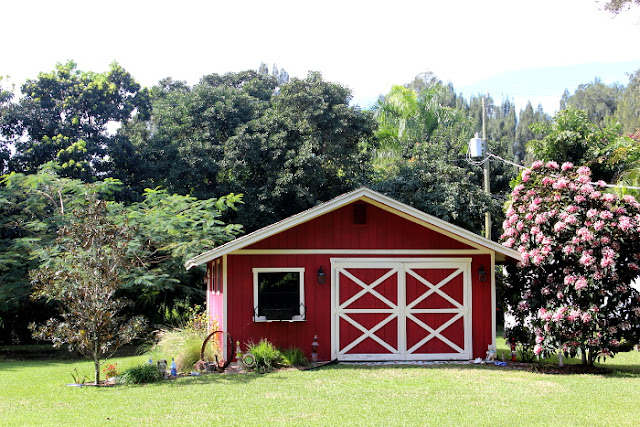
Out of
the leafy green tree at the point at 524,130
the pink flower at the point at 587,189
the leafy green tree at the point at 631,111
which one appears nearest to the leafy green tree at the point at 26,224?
the pink flower at the point at 587,189

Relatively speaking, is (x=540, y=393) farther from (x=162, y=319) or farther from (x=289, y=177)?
(x=289, y=177)

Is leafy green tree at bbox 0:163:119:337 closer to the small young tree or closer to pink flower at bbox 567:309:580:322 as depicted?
the small young tree

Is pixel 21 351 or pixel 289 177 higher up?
pixel 289 177

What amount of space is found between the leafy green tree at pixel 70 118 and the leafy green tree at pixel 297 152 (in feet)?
16.5

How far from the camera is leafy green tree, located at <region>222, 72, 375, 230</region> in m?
24.1

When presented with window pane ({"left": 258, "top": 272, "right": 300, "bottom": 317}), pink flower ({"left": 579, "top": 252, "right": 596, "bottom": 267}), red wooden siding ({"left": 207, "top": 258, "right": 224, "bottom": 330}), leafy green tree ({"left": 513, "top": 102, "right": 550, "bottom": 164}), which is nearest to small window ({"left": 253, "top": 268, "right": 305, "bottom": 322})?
window pane ({"left": 258, "top": 272, "right": 300, "bottom": 317})

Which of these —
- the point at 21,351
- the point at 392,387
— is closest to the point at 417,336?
the point at 392,387

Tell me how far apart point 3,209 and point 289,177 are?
9.17m

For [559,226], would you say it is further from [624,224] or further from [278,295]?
[278,295]

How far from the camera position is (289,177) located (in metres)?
23.7

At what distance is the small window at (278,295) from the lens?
13.3 m

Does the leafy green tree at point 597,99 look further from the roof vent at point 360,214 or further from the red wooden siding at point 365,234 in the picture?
the roof vent at point 360,214

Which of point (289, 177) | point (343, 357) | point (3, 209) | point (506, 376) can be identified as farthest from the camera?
point (289, 177)

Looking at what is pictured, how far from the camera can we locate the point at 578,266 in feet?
40.9
